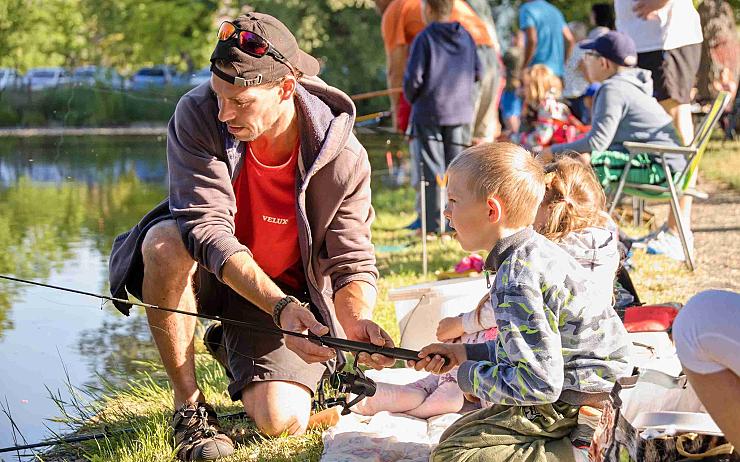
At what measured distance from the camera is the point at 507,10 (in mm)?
22875

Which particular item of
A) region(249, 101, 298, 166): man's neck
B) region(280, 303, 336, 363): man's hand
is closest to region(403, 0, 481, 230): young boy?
region(249, 101, 298, 166): man's neck

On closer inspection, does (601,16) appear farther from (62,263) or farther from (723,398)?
(723,398)

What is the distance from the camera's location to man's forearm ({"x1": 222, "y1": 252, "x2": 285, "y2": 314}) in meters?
3.27

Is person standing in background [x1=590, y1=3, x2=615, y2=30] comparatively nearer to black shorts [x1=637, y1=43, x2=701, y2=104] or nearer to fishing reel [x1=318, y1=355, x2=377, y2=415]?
black shorts [x1=637, y1=43, x2=701, y2=104]

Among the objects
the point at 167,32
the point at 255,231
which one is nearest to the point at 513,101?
the point at 255,231

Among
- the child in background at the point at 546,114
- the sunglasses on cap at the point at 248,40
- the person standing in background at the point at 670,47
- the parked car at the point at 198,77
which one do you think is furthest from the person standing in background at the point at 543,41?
the sunglasses on cap at the point at 248,40

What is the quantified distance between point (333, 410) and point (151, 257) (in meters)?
0.82

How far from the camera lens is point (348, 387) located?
3.41m

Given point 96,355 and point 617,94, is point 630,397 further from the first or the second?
point 617,94

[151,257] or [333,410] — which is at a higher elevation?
[151,257]

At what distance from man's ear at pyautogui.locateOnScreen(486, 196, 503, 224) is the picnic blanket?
2.97 ft

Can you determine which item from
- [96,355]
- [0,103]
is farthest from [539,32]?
[96,355]

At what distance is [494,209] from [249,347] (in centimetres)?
121

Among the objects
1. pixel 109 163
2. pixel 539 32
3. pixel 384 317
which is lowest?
pixel 109 163
